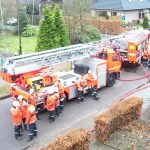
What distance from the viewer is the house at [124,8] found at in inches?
1698

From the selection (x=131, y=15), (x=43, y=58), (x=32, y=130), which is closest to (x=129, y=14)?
(x=131, y=15)

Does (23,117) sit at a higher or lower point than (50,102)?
lower

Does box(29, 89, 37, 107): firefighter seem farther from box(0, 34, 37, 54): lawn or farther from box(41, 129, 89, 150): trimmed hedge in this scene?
box(0, 34, 37, 54): lawn

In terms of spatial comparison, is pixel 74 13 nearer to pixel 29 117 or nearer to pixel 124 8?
pixel 124 8

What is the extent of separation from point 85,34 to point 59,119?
15700mm

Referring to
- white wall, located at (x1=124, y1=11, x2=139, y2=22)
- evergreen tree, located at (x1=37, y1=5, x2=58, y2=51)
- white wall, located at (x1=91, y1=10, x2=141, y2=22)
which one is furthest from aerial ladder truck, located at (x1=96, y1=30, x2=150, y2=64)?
white wall, located at (x1=124, y1=11, x2=139, y2=22)

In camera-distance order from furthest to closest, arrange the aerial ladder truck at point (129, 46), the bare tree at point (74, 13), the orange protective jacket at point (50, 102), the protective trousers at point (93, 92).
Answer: the bare tree at point (74, 13)
the aerial ladder truck at point (129, 46)
the protective trousers at point (93, 92)
the orange protective jacket at point (50, 102)

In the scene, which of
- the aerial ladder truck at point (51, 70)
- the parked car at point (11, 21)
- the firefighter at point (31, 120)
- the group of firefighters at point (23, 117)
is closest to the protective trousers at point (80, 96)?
the aerial ladder truck at point (51, 70)

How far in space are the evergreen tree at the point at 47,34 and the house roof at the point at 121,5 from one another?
20276mm

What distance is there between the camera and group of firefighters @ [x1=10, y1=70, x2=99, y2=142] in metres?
12.2

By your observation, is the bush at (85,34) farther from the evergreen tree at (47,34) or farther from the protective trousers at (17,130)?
the protective trousers at (17,130)

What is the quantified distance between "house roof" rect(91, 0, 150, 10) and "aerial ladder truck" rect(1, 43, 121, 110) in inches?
1038

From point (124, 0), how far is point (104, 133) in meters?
35.6

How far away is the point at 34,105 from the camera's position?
44.9ft
